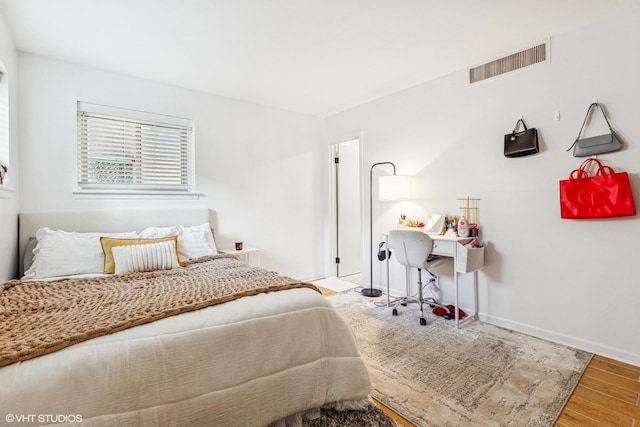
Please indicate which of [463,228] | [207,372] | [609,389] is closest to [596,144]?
[463,228]

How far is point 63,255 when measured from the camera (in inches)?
91.1

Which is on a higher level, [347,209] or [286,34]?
[286,34]

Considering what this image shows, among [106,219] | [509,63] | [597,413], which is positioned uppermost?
[509,63]

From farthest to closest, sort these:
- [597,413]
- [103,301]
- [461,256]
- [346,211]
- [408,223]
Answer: [346,211], [408,223], [461,256], [597,413], [103,301]

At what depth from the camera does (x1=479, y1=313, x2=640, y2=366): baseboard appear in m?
2.15

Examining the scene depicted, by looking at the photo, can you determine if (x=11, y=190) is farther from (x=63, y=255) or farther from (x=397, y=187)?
(x=397, y=187)

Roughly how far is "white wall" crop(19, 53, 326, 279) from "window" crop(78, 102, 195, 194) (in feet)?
0.29

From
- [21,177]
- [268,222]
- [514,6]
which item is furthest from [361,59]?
[21,177]

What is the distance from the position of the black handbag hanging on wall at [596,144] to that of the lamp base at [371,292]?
241cm

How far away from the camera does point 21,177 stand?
8.53 ft

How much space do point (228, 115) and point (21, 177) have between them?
207cm

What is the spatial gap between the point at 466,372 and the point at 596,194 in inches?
63.8

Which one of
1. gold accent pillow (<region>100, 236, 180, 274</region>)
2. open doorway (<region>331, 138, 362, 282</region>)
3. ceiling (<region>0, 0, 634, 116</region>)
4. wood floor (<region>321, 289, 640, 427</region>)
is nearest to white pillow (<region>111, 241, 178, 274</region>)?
gold accent pillow (<region>100, 236, 180, 274</region>)

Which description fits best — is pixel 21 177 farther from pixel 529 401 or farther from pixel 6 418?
pixel 529 401
